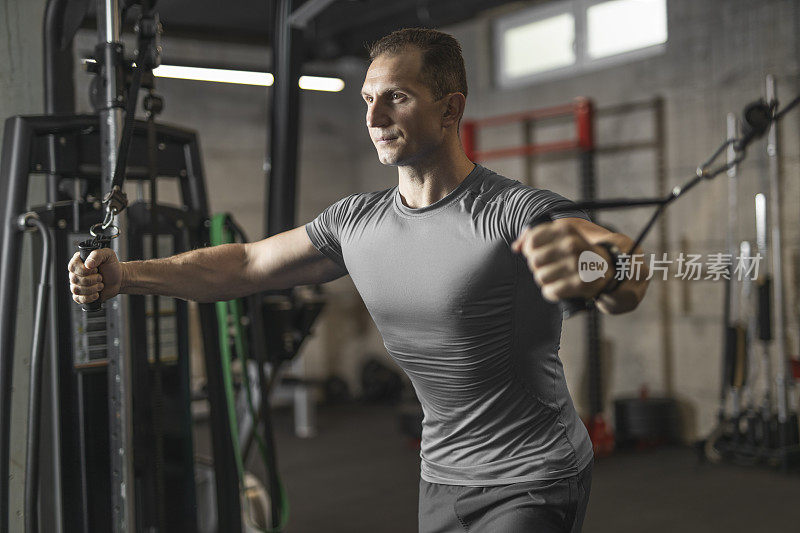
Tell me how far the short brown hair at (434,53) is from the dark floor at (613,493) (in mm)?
2809

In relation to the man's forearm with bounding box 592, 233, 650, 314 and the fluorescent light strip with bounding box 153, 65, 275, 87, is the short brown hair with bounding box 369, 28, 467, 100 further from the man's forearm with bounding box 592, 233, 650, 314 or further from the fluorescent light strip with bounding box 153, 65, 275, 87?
the fluorescent light strip with bounding box 153, 65, 275, 87

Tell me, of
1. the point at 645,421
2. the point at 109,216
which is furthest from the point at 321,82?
the point at 109,216

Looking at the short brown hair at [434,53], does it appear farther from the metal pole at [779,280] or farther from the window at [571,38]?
the window at [571,38]

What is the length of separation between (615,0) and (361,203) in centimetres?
346

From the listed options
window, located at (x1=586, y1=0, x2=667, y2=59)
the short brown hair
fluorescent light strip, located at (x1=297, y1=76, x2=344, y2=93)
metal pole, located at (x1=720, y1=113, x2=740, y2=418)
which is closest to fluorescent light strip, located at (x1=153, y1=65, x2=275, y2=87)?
fluorescent light strip, located at (x1=297, y1=76, x2=344, y2=93)

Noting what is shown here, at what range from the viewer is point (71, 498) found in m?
2.28

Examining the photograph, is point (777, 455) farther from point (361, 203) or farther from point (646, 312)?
point (361, 203)

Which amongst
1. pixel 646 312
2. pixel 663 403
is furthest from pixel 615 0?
pixel 663 403

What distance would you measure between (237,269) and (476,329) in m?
0.63

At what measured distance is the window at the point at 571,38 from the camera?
16.3ft

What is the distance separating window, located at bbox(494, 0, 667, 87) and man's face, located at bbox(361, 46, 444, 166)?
9.58 feet

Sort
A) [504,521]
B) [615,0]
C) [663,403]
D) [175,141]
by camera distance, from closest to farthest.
→ [504,521] < [175,141] < [615,0] < [663,403]

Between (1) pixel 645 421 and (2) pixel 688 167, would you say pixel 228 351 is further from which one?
(2) pixel 688 167

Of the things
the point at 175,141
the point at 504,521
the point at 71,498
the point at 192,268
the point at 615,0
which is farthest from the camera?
the point at 615,0
